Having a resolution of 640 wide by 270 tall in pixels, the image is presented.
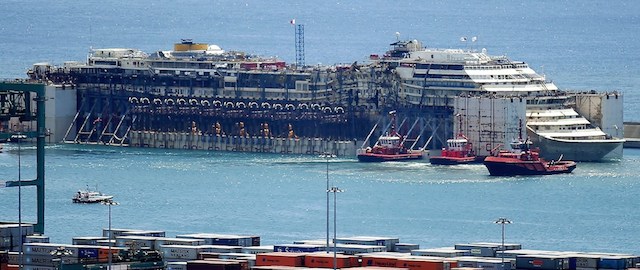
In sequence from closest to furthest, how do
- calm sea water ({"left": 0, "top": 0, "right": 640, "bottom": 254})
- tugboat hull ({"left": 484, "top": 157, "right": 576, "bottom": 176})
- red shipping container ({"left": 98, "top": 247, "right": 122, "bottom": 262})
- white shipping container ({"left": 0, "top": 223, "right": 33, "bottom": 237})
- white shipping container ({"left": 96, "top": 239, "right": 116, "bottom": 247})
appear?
red shipping container ({"left": 98, "top": 247, "right": 122, "bottom": 262})
white shipping container ({"left": 0, "top": 223, "right": 33, "bottom": 237})
white shipping container ({"left": 96, "top": 239, "right": 116, "bottom": 247})
calm sea water ({"left": 0, "top": 0, "right": 640, "bottom": 254})
tugboat hull ({"left": 484, "top": 157, "right": 576, "bottom": 176})

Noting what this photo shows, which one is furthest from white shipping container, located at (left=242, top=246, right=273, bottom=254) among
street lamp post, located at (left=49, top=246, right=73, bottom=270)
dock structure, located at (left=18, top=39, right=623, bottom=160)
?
dock structure, located at (left=18, top=39, right=623, bottom=160)

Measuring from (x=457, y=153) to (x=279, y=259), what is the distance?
74.4 m

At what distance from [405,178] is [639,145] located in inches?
1268

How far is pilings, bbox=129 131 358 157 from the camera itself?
171m

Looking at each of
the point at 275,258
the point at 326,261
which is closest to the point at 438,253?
the point at 326,261

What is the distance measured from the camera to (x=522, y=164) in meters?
155

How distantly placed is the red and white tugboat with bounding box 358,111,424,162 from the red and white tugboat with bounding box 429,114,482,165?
2.33m

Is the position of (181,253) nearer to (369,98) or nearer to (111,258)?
(111,258)

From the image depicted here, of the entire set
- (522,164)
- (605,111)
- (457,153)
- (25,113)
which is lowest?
(522,164)

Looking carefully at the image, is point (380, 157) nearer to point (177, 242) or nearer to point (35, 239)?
point (177, 242)

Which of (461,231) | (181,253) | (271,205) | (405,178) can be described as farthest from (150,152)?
(181,253)

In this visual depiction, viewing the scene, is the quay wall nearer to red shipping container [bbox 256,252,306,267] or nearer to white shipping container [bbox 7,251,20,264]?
red shipping container [bbox 256,252,306,267]

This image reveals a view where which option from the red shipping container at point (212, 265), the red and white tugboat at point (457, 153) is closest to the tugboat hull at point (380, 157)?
the red and white tugboat at point (457, 153)

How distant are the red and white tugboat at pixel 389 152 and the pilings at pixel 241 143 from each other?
15.8ft
